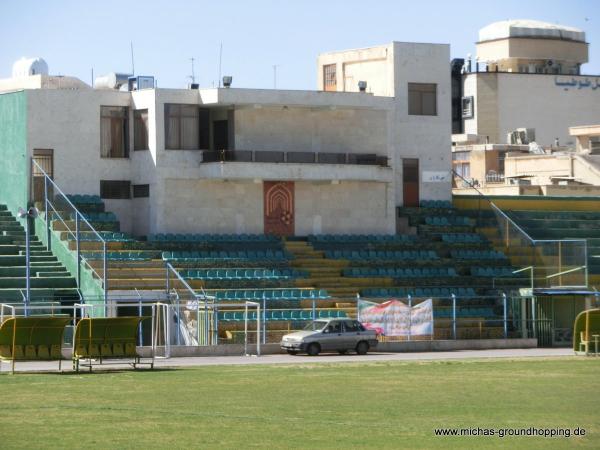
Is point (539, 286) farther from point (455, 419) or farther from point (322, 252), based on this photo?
point (455, 419)

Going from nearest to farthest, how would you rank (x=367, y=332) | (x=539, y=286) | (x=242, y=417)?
(x=242, y=417), (x=367, y=332), (x=539, y=286)

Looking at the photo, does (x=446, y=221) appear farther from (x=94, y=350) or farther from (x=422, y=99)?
(x=94, y=350)

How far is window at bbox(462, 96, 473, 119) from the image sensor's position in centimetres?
10344

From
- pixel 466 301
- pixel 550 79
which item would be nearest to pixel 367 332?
pixel 466 301

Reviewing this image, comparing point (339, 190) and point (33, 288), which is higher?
point (339, 190)

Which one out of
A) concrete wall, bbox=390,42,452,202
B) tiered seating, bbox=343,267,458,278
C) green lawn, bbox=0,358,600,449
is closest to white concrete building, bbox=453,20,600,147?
concrete wall, bbox=390,42,452,202

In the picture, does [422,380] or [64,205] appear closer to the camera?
[422,380]

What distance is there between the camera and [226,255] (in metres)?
56.4

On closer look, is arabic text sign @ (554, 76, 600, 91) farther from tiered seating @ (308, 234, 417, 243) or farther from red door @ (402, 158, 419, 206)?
tiered seating @ (308, 234, 417, 243)

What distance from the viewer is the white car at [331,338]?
4653cm

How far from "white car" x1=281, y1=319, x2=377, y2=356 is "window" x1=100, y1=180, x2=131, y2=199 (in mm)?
15331

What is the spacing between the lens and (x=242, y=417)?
24.0m

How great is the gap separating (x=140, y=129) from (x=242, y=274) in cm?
882

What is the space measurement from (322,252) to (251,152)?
5.29 m
